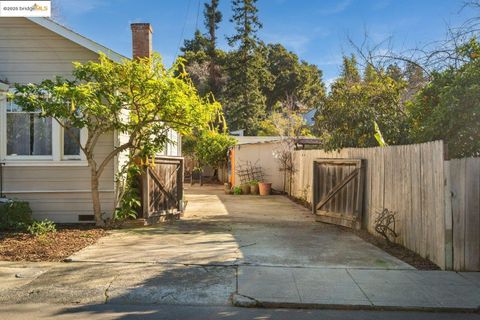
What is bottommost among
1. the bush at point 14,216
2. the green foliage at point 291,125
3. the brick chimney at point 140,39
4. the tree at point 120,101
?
the bush at point 14,216

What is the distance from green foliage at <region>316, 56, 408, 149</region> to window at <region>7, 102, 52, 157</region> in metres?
7.66

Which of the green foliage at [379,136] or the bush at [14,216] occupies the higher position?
the green foliage at [379,136]

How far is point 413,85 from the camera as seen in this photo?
1291cm

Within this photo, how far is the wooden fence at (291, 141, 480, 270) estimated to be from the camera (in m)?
6.82

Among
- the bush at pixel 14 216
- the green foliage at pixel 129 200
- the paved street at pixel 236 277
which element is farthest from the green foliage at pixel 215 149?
the paved street at pixel 236 277

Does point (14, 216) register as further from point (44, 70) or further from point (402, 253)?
point (402, 253)

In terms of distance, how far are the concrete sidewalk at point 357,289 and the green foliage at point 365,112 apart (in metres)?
5.43

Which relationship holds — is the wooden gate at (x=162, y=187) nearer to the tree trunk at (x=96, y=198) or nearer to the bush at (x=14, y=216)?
the tree trunk at (x=96, y=198)

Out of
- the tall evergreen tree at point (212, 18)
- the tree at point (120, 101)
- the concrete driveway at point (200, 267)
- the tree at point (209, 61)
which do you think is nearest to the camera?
the concrete driveway at point (200, 267)

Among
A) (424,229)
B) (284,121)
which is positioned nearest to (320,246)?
(424,229)

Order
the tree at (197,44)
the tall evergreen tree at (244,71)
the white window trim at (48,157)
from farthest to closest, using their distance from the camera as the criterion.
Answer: the tree at (197,44) → the tall evergreen tree at (244,71) → the white window trim at (48,157)

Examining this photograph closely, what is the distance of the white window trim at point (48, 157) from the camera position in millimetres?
10648

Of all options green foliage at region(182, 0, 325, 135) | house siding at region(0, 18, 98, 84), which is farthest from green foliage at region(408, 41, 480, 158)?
green foliage at region(182, 0, 325, 135)

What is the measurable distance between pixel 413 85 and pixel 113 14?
991 cm
